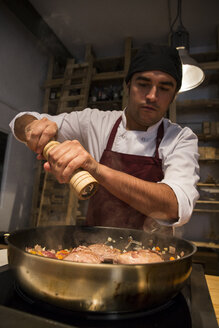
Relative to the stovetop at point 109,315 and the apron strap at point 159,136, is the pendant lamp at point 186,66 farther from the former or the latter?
the stovetop at point 109,315

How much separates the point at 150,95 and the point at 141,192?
2.26 feet

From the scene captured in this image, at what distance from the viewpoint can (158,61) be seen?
1313 mm

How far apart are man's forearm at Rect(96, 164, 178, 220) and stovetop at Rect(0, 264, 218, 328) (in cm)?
42


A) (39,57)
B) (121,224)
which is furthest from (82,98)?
(121,224)

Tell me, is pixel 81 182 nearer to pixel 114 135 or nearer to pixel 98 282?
pixel 98 282

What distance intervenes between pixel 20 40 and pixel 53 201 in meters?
2.29

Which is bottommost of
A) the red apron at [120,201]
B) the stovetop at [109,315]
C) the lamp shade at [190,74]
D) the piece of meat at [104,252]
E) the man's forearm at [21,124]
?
the stovetop at [109,315]

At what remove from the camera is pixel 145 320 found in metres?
0.49

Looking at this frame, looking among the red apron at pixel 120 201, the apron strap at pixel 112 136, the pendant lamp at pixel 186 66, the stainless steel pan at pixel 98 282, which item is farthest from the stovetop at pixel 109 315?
the pendant lamp at pixel 186 66

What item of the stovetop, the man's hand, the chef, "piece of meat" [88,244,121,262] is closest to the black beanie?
the chef

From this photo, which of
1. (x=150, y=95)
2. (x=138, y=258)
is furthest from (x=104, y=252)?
(x=150, y=95)

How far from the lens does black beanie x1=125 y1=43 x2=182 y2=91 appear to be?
131cm

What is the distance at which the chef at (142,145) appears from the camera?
0.98 m

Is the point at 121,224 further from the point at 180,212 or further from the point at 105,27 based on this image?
the point at 105,27
